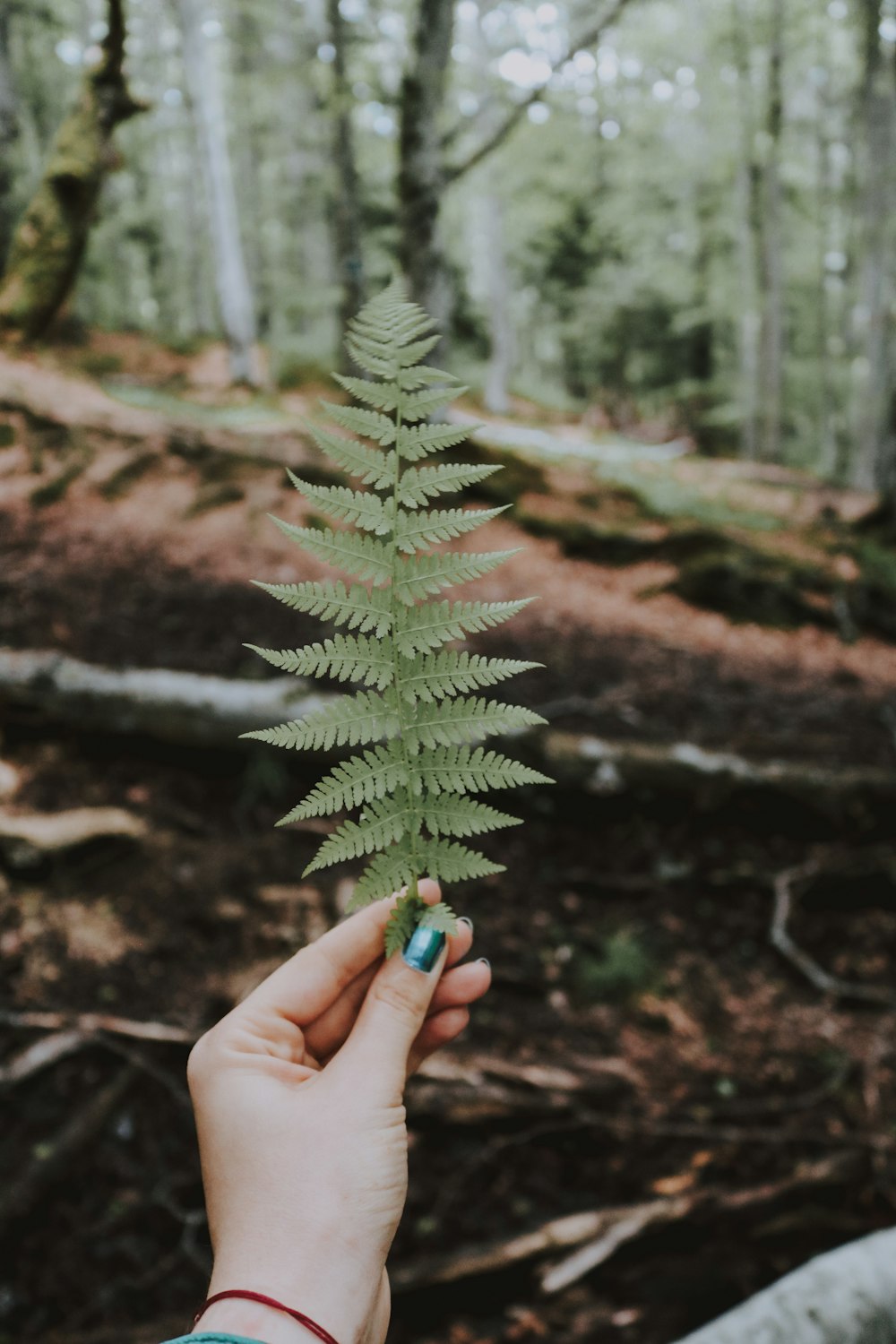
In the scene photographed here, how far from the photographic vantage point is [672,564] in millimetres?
7562

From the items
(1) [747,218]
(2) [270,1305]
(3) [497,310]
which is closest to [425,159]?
(2) [270,1305]

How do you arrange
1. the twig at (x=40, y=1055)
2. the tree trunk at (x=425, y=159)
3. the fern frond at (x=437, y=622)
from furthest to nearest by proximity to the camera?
the tree trunk at (x=425, y=159)
the twig at (x=40, y=1055)
the fern frond at (x=437, y=622)

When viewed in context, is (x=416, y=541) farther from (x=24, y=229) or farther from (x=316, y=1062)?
(x=24, y=229)

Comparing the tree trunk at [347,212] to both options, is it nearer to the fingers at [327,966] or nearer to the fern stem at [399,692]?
the fern stem at [399,692]

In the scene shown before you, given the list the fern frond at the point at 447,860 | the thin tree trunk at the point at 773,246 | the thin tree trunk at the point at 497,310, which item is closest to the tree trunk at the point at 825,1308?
the fern frond at the point at 447,860

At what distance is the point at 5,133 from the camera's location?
9.16 m

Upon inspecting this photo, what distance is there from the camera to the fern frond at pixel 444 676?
1408 millimetres

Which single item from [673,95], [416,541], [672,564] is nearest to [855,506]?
[672,564]

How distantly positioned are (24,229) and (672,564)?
8788 millimetres

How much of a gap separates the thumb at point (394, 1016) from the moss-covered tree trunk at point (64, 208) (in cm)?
1023

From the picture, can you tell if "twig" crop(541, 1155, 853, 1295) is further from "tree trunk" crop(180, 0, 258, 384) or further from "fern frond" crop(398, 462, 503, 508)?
"tree trunk" crop(180, 0, 258, 384)

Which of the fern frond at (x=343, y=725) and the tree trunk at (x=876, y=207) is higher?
the tree trunk at (x=876, y=207)

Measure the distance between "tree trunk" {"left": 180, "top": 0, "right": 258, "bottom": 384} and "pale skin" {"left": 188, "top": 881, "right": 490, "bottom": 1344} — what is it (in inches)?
572

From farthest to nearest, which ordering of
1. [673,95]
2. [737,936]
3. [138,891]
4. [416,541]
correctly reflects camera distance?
[673,95] < [737,936] < [138,891] < [416,541]
